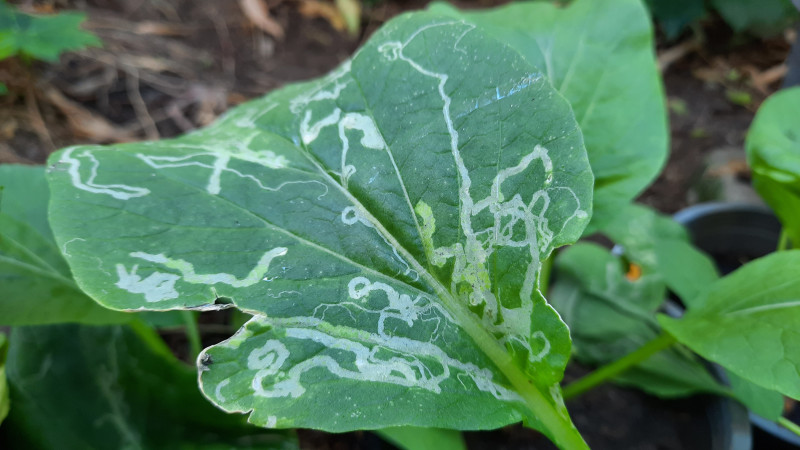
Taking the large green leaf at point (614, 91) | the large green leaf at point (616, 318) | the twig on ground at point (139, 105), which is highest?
the twig on ground at point (139, 105)

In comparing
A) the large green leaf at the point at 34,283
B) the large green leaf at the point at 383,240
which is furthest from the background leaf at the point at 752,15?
the large green leaf at the point at 34,283

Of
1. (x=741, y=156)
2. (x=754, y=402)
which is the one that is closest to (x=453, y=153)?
(x=754, y=402)

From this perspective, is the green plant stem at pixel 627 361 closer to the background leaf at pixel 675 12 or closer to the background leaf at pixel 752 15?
the background leaf at pixel 675 12

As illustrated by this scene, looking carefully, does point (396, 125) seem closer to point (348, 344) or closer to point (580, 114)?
point (348, 344)

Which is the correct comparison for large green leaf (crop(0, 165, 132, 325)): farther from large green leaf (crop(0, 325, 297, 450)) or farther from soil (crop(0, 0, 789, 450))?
soil (crop(0, 0, 789, 450))

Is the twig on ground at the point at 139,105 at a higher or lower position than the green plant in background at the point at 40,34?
lower

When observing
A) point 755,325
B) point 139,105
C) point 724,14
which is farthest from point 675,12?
point 139,105
